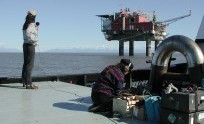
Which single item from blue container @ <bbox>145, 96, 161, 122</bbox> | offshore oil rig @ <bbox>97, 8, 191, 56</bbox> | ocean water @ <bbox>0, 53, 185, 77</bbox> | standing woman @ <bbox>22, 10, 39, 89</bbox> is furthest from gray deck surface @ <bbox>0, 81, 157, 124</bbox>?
offshore oil rig @ <bbox>97, 8, 191, 56</bbox>

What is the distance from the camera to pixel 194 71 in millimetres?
7836

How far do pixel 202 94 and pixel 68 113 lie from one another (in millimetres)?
2374

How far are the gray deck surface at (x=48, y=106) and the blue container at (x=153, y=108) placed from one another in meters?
0.22

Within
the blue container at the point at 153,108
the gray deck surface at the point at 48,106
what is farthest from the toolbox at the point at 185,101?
the gray deck surface at the point at 48,106

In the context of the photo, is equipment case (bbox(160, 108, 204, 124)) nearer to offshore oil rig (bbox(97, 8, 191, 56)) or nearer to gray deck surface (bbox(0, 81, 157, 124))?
gray deck surface (bbox(0, 81, 157, 124))

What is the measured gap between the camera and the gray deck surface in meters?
6.52

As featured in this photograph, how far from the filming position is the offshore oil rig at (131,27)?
88812 millimetres

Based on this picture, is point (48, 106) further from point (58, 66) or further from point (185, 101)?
point (58, 66)

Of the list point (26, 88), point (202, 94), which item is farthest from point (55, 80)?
point (202, 94)

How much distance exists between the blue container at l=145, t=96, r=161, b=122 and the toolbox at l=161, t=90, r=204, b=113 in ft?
1.41

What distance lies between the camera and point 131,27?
296 ft

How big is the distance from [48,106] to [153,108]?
2206 mm

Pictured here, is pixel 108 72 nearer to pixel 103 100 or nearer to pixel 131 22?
pixel 103 100

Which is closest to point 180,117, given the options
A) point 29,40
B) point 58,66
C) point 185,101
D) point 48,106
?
point 185,101
